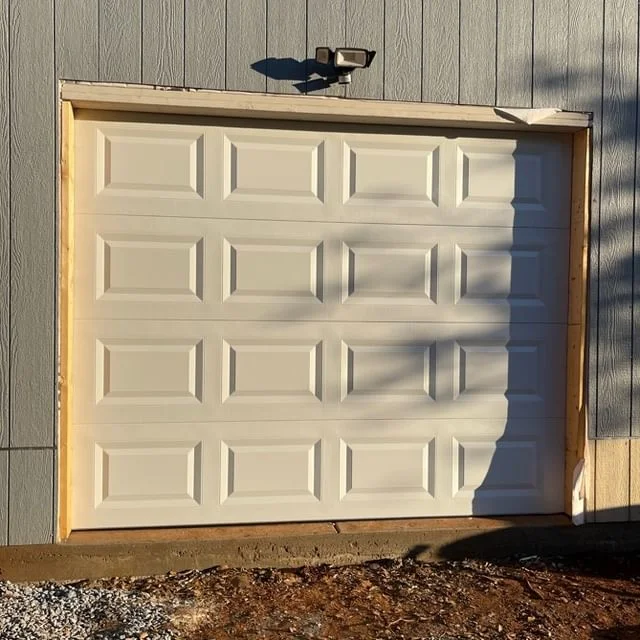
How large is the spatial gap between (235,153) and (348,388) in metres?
1.47

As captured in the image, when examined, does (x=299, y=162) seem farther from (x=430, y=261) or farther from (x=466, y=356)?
(x=466, y=356)

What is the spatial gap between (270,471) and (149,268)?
4.32 ft

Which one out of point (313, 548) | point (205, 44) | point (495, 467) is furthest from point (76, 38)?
point (495, 467)

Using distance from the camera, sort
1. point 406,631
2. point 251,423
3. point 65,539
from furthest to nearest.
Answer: point 251,423 → point 65,539 → point 406,631

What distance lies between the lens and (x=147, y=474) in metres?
3.86

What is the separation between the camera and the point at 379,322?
404 cm

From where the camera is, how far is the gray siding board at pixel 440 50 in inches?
154

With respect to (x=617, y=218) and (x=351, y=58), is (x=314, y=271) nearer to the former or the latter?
(x=351, y=58)

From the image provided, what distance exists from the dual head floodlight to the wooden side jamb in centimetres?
136

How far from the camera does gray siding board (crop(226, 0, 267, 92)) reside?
12.3ft

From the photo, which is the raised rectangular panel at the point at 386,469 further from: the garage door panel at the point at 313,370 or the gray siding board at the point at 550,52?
the gray siding board at the point at 550,52

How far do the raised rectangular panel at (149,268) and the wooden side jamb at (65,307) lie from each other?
0.18m

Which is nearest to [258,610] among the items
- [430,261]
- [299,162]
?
[430,261]

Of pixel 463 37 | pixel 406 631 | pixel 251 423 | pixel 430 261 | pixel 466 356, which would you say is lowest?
pixel 406 631
